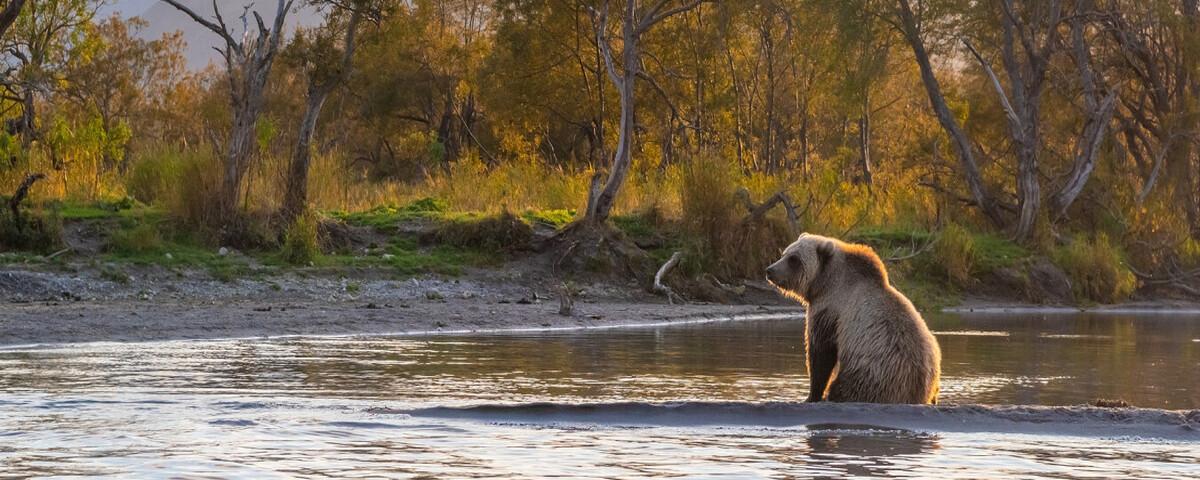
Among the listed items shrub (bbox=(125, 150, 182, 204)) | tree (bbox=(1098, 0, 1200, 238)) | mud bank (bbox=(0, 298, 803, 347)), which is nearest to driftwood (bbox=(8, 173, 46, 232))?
shrub (bbox=(125, 150, 182, 204))

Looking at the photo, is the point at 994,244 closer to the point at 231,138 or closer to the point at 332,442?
the point at 231,138

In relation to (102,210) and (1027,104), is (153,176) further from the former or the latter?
(1027,104)

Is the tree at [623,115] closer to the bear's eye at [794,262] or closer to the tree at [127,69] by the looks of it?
the bear's eye at [794,262]

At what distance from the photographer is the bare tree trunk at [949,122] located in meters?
29.3

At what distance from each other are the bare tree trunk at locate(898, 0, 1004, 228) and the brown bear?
20369 mm

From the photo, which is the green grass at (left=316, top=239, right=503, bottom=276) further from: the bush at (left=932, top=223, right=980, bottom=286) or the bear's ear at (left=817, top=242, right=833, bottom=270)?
the bear's ear at (left=817, top=242, right=833, bottom=270)

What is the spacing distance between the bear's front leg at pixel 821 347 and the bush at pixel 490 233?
13815 mm

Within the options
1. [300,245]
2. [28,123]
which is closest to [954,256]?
[300,245]

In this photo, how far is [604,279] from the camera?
22891 mm

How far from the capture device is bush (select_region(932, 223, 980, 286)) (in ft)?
85.8

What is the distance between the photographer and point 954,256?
2612 centimetres

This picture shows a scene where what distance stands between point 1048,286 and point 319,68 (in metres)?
13.0

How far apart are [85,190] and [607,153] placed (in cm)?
1896

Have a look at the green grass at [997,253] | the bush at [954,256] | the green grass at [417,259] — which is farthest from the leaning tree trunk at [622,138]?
the green grass at [997,253]
